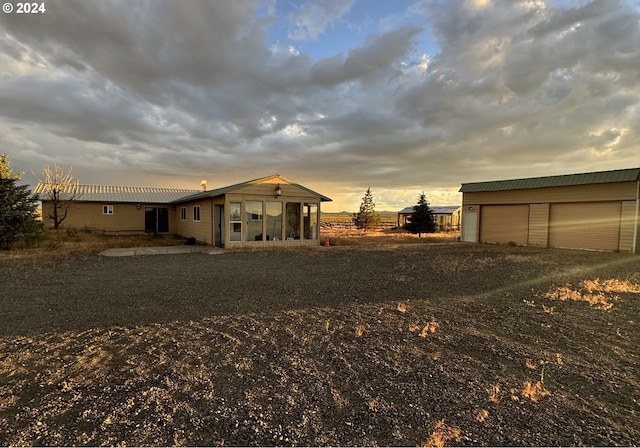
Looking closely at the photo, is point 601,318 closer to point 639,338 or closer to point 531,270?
point 639,338

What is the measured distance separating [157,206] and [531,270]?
914 inches

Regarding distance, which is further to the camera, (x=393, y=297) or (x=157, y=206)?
(x=157, y=206)

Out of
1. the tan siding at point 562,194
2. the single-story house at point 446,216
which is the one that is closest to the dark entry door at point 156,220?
the tan siding at point 562,194

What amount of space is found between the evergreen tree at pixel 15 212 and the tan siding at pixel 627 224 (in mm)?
26309

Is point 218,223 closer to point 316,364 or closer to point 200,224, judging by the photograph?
point 200,224

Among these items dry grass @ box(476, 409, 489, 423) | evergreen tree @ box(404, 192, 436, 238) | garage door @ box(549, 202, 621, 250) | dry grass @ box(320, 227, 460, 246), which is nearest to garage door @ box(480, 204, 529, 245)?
garage door @ box(549, 202, 621, 250)

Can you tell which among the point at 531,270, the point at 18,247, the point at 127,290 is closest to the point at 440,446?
the point at 127,290

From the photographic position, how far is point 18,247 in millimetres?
14000

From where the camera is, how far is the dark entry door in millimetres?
23625

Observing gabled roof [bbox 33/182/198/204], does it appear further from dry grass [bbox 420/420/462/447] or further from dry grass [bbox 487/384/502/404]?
dry grass [bbox 420/420/462/447]

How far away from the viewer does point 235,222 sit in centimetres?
1510

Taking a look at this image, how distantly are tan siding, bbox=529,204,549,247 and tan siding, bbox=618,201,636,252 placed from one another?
3.09 meters

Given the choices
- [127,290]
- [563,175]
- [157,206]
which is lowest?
[127,290]

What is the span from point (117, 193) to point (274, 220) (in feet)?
51.0
